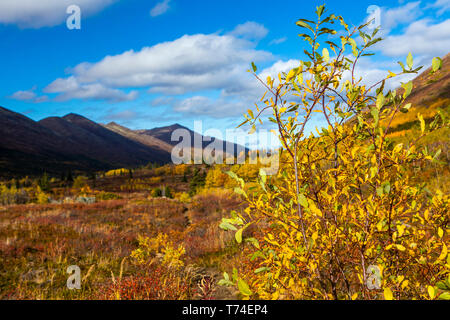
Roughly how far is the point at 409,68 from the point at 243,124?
1.05 meters

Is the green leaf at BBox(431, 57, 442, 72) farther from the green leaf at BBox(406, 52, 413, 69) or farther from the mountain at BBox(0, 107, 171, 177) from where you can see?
the mountain at BBox(0, 107, 171, 177)

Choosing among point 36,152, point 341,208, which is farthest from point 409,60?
point 36,152

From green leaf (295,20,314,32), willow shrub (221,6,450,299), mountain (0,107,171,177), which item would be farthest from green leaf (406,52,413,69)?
mountain (0,107,171,177)

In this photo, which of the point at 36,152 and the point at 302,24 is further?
the point at 36,152

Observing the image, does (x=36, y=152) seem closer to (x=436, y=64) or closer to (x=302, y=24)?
(x=302, y=24)

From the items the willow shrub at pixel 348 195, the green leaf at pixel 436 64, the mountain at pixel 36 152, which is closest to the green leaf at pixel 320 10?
the willow shrub at pixel 348 195

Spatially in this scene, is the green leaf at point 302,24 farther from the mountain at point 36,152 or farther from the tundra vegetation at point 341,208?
the mountain at point 36,152

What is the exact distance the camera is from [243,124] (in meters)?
1.76

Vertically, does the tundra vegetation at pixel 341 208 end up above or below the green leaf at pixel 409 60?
below

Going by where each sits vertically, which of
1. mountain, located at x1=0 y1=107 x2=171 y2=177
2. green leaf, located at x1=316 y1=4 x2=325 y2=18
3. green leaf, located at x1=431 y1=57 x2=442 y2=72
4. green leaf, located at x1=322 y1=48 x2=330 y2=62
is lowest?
green leaf, located at x1=431 y1=57 x2=442 y2=72

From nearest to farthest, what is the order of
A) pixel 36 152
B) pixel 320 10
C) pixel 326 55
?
pixel 320 10
pixel 326 55
pixel 36 152
